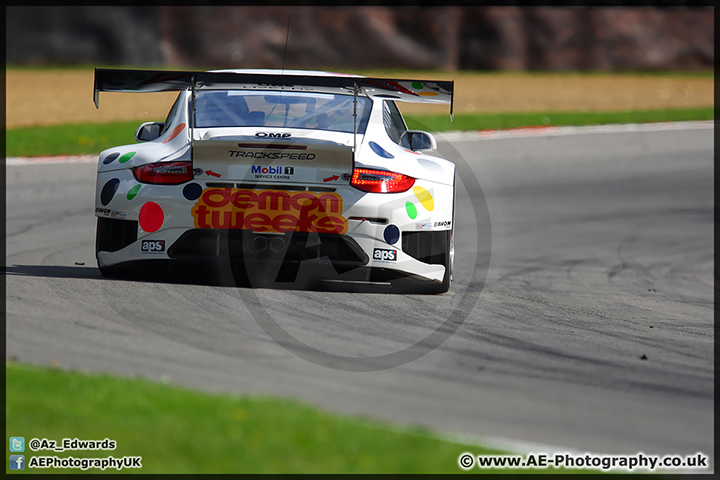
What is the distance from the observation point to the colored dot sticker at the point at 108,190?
624cm

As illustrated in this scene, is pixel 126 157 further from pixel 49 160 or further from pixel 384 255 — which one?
pixel 49 160

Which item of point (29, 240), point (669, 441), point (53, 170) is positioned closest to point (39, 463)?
point (669, 441)

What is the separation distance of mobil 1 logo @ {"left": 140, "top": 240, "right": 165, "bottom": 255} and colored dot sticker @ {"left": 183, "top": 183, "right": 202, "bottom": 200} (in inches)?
13.9

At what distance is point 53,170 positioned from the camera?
1188cm

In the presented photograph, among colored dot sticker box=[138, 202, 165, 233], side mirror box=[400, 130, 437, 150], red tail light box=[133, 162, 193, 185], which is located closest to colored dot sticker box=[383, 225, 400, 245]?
side mirror box=[400, 130, 437, 150]

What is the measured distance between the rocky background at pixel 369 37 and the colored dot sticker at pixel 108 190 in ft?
60.5

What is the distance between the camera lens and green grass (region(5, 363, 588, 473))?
136 inches

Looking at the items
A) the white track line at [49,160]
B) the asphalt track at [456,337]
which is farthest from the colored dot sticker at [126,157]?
the white track line at [49,160]

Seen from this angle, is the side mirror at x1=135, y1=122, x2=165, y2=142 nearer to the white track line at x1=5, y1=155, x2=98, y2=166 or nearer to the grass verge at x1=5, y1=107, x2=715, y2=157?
the white track line at x1=5, y1=155, x2=98, y2=166

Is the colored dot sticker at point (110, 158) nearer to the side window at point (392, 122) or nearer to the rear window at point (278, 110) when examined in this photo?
the rear window at point (278, 110)

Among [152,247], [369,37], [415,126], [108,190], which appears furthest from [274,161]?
[369,37]

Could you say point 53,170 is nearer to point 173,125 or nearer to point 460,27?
point 173,125

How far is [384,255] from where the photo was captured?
6207 millimetres

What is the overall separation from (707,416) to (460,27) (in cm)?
2396
